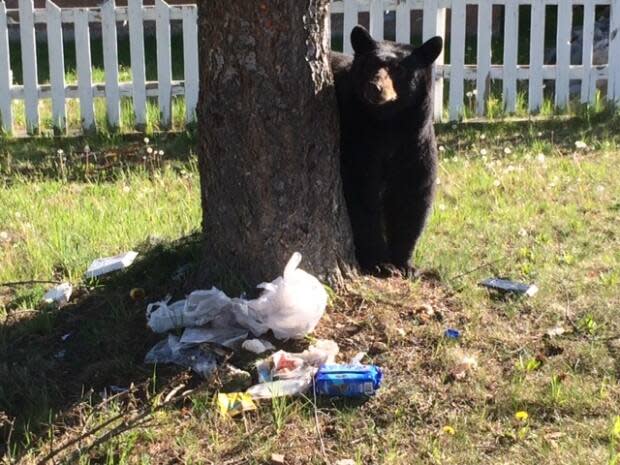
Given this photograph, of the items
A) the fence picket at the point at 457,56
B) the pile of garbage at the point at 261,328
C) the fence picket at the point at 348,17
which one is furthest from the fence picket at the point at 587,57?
the pile of garbage at the point at 261,328

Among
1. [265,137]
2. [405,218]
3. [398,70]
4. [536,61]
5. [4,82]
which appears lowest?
[405,218]

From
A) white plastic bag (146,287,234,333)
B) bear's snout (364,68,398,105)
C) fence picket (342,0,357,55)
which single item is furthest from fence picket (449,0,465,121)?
white plastic bag (146,287,234,333)

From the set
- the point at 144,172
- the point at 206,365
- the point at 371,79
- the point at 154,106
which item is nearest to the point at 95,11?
the point at 154,106

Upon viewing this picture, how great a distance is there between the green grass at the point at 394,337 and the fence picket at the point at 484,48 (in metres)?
2.24

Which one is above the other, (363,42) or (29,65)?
(363,42)

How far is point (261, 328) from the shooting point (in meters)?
4.01

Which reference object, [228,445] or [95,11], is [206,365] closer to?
[228,445]

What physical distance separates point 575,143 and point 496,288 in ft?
11.1

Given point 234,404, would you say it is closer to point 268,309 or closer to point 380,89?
point 268,309

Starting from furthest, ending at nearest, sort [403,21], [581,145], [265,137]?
[403,21], [581,145], [265,137]

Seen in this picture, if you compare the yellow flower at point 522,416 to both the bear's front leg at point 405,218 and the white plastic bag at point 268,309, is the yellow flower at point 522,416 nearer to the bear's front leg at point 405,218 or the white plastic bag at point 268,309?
the white plastic bag at point 268,309

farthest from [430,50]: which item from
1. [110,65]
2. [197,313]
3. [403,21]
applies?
[110,65]

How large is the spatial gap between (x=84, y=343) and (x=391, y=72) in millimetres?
1803

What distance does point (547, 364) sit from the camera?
13.0ft
